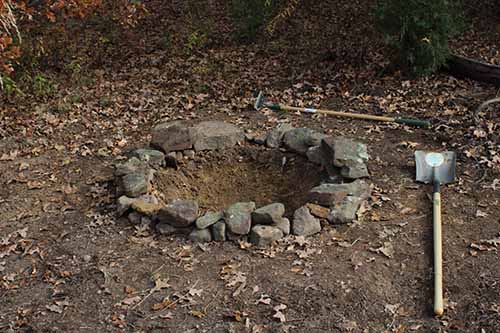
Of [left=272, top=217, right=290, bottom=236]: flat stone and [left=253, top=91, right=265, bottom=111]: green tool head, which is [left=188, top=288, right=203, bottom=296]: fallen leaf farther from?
[left=253, top=91, right=265, bottom=111]: green tool head

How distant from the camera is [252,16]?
31.0 feet

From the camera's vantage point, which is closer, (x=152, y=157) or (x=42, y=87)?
(x=152, y=157)

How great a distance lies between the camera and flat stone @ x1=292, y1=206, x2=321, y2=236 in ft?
15.7

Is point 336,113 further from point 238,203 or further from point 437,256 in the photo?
point 437,256

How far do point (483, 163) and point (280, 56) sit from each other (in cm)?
410

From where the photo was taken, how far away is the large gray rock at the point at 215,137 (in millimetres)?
6230

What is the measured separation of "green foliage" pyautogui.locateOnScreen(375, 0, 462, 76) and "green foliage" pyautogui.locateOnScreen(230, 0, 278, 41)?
2396 mm

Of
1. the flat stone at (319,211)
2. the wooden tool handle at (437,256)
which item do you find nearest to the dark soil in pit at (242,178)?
the flat stone at (319,211)

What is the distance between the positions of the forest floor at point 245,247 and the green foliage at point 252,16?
1.90m

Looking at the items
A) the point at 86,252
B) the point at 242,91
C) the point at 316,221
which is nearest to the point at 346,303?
the point at 316,221

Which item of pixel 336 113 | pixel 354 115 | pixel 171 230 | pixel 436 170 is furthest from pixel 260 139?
pixel 436 170

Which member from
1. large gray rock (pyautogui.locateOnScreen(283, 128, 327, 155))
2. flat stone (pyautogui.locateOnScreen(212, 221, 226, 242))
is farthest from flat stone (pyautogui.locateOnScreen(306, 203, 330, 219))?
large gray rock (pyautogui.locateOnScreen(283, 128, 327, 155))

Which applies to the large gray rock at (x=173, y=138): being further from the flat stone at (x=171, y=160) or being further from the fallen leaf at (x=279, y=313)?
the fallen leaf at (x=279, y=313)

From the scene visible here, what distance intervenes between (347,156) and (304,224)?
39.4 inches
